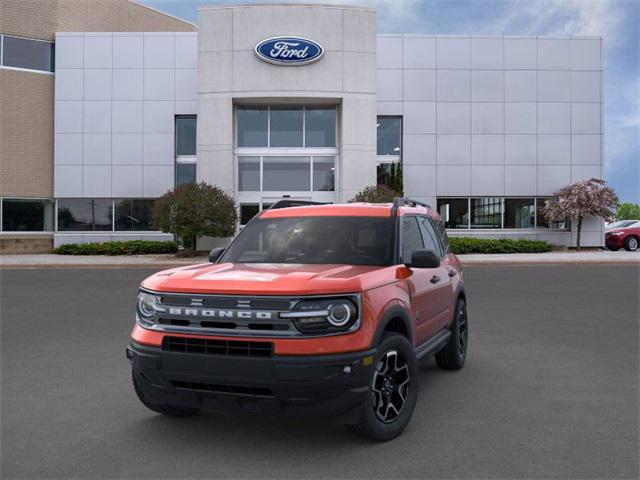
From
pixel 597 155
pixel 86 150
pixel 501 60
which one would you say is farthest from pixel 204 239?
pixel 597 155

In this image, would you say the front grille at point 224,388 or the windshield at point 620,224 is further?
the windshield at point 620,224

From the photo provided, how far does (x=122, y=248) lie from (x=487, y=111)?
63.6 ft

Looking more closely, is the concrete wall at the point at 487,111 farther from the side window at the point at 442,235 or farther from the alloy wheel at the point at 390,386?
the alloy wheel at the point at 390,386

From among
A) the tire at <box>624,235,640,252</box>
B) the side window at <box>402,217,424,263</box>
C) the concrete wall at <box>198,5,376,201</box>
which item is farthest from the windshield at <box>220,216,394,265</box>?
the tire at <box>624,235,640,252</box>

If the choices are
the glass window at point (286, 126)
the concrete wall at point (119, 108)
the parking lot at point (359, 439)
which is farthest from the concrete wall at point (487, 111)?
the parking lot at point (359, 439)

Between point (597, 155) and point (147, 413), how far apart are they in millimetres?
30471

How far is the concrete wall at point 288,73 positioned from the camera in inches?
1055

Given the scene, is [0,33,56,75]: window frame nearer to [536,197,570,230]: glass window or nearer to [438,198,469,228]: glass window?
[438,198,469,228]: glass window

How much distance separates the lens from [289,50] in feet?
87.1

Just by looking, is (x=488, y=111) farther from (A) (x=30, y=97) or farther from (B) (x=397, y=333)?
(B) (x=397, y=333)

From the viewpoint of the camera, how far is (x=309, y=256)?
4.98 meters

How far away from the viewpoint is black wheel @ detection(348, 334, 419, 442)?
4027 millimetres

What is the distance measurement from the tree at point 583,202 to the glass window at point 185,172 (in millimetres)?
18127

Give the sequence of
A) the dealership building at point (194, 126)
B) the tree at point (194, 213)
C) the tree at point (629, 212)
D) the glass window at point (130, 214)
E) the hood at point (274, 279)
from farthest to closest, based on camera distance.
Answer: the tree at point (629, 212)
the glass window at point (130, 214)
the dealership building at point (194, 126)
the tree at point (194, 213)
the hood at point (274, 279)
